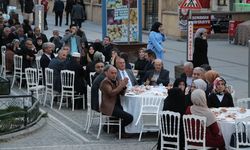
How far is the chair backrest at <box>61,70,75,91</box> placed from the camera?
1973 centimetres

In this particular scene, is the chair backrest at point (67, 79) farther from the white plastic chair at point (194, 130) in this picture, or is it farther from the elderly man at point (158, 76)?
the white plastic chair at point (194, 130)

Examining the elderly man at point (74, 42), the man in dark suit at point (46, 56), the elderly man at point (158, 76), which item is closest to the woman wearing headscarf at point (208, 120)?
the elderly man at point (158, 76)

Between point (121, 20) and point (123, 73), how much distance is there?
9516 mm

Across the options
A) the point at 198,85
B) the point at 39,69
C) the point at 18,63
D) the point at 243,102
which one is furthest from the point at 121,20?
the point at 198,85

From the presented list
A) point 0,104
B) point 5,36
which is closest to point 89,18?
point 5,36

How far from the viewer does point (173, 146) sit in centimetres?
1416

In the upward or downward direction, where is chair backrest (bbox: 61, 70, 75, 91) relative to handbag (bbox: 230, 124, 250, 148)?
upward

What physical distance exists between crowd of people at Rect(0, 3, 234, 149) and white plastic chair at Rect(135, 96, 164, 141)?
0.89ft

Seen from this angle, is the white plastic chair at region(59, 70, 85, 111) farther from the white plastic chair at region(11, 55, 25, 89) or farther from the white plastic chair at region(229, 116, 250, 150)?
the white plastic chair at region(229, 116, 250, 150)

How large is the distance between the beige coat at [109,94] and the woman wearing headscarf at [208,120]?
2815 millimetres

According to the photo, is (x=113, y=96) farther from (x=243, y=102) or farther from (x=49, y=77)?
(x=49, y=77)

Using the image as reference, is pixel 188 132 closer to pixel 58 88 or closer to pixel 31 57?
pixel 58 88

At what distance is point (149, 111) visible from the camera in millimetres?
16078

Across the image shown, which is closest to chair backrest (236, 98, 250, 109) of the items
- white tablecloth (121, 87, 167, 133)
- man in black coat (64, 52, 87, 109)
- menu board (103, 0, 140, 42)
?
white tablecloth (121, 87, 167, 133)
